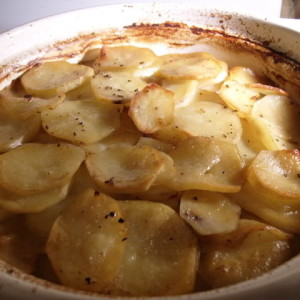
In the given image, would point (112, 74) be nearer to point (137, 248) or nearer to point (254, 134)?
point (254, 134)

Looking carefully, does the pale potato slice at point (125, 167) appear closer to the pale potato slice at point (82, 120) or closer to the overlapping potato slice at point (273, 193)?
the pale potato slice at point (82, 120)

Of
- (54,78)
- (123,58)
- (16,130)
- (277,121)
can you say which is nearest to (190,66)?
(123,58)

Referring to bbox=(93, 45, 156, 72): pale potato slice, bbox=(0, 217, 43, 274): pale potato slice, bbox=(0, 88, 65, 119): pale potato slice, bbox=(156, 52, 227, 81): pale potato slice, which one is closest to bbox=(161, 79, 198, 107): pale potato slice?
bbox=(156, 52, 227, 81): pale potato slice

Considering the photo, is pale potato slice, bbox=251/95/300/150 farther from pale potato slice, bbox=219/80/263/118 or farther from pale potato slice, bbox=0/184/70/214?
pale potato slice, bbox=0/184/70/214

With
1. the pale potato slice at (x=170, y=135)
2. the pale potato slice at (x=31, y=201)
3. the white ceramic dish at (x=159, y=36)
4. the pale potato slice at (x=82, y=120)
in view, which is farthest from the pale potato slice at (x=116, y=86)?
the pale potato slice at (x=31, y=201)

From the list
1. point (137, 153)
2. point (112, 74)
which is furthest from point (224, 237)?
point (112, 74)

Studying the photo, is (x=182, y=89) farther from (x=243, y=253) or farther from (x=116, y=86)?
(x=243, y=253)
